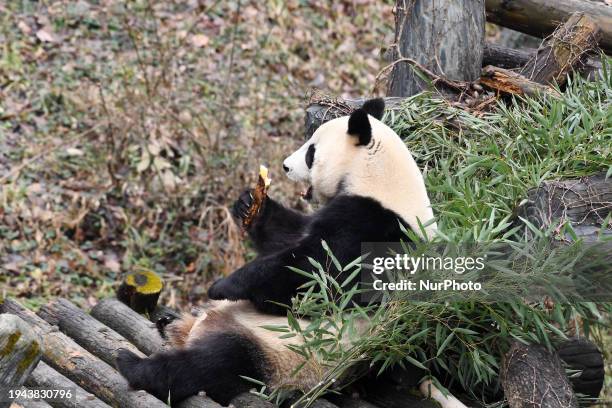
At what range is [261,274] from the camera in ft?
10.7

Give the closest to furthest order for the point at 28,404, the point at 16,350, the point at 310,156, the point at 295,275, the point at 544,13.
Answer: the point at 16,350 → the point at 28,404 → the point at 295,275 → the point at 310,156 → the point at 544,13

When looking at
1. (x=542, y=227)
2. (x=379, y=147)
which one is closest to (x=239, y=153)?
(x=379, y=147)

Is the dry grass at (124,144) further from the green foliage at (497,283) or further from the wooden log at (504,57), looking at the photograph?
the green foliage at (497,283)

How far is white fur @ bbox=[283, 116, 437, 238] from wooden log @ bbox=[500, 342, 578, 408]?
549 millimetres

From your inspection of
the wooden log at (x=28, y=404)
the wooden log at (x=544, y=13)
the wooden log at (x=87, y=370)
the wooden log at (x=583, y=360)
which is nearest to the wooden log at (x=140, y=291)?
the wooden log at (x=87, y=370)

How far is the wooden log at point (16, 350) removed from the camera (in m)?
2.46

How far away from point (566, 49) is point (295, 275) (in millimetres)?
2052

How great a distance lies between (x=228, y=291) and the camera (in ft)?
10.9

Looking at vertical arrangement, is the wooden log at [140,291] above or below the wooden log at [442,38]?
below

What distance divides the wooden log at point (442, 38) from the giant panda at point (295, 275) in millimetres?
1226

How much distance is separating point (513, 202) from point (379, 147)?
590 millimetres

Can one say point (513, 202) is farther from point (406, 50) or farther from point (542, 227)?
point (406, 50)

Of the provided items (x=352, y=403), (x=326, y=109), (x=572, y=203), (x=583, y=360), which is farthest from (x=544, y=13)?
(x=352, y=403)

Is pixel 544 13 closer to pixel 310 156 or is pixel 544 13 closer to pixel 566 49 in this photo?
pixel 566 49
